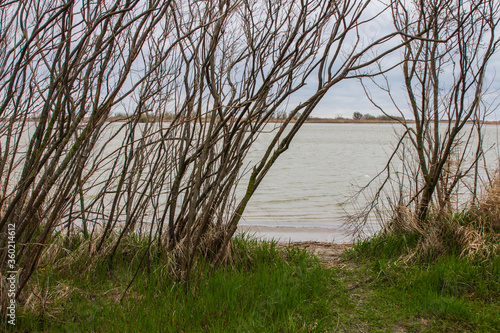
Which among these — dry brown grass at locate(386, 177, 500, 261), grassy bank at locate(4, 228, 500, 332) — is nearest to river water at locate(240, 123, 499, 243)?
dry brown grass at locate(386, 177, 500, 261)

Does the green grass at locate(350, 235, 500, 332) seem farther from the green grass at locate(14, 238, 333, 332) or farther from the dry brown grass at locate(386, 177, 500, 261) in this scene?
the green grass at locate(14, 238, 333, 332)

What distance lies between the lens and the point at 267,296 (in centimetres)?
291

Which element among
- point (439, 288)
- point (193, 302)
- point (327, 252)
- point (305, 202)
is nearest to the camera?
point (193, 302)

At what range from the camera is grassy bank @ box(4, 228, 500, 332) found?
2607 mm

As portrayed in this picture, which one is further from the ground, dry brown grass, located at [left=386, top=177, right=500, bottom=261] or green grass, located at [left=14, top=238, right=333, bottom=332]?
dry brown grass, located at [left=386, top=177, right=500, bottom=261]

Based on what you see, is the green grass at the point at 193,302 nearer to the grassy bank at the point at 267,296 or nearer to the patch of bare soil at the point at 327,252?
the grassy bank at the point at 267,296

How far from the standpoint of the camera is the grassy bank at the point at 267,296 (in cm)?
261

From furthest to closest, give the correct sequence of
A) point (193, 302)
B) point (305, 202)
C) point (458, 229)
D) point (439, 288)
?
point (305, 202), point (458, 229), point (439, 288), point (193, 302)

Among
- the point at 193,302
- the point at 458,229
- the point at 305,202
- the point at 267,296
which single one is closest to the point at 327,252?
the point at 458,229

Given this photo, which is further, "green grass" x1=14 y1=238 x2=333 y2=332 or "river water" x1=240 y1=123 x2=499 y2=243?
"river water" x1=240 y1=123 x2=499 y2=243

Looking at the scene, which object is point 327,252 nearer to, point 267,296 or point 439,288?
point 439,288

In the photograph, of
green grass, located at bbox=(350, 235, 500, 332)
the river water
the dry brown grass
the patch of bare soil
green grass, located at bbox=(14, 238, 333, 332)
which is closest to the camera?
green grass, located at bbox=(14, 238, 333, 332)

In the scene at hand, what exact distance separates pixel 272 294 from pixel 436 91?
286 centimetres

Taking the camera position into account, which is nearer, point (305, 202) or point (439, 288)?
point (439, 288)
